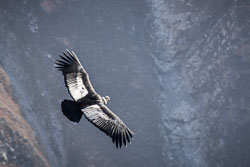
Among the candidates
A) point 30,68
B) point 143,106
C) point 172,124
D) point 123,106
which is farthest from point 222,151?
point 30,68

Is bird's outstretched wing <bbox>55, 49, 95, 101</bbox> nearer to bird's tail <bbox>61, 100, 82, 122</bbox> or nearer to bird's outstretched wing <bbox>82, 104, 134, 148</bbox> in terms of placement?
bird's tail <bbox>61, 100, 82, 122</bbox>

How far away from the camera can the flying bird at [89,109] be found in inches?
339

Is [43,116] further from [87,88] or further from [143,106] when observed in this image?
[87,88]

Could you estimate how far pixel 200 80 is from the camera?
71.2 feet

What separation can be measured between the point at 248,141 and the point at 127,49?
11824 mm

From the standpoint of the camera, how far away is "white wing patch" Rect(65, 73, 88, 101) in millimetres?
9347

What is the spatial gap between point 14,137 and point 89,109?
31.1 feet

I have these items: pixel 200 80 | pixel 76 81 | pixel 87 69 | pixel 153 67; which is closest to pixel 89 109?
pixel 76 81

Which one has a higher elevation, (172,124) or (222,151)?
(172,124)

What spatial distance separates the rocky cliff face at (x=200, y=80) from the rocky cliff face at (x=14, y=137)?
9412 mm

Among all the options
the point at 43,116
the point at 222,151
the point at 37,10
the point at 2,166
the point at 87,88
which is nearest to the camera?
the point at 87,88

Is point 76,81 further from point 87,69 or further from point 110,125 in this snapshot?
point 87,69

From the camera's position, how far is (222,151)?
21781 mm

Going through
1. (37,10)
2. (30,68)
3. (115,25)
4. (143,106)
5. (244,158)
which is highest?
(37,10)
